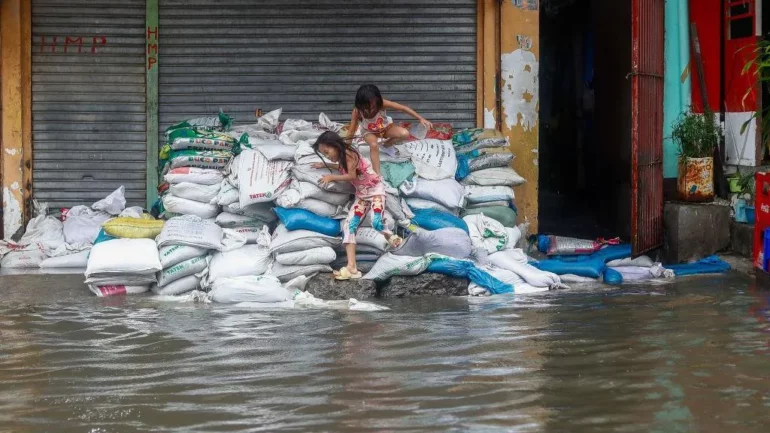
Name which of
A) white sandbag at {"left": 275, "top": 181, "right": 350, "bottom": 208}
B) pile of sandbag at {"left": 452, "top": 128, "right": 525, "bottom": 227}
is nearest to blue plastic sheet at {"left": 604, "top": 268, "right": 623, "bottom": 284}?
pile of sandbag at {"left": 452, "top": 128, "right": 525, "bottom": 227}

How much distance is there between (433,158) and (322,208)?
1.17 meters

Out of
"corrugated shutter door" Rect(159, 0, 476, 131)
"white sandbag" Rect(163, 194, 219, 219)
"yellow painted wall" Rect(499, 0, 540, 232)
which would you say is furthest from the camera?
"corrugated shutter door" Rect(159, 0, 476, 131)

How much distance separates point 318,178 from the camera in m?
8.70

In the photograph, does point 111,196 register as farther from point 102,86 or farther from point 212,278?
point 212,278

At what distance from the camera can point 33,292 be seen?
844 cm

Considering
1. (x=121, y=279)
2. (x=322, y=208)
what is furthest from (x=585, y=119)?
(x=121, y=279)

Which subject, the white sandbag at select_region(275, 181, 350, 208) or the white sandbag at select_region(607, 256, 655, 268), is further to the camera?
the white sandbag at select_region(607, 256, 655, 268)

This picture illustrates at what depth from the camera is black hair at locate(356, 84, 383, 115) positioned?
28.8ft

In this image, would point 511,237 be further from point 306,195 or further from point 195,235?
point 195,235

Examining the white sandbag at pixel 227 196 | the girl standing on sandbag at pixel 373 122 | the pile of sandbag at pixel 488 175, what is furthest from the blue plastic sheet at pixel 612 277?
the white sandbag at pixel 227 196

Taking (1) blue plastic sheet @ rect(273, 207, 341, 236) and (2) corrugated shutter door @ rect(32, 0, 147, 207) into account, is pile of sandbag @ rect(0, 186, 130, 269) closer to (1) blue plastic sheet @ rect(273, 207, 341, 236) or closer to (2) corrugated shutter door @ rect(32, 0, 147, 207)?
(2) corrugated shutter door @ rect(32, 0, 147, 207)

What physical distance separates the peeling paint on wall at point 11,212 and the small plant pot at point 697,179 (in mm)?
5952

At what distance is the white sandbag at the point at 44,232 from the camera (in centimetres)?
979

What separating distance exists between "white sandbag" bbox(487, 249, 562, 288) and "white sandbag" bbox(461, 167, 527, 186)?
27.6 inches
